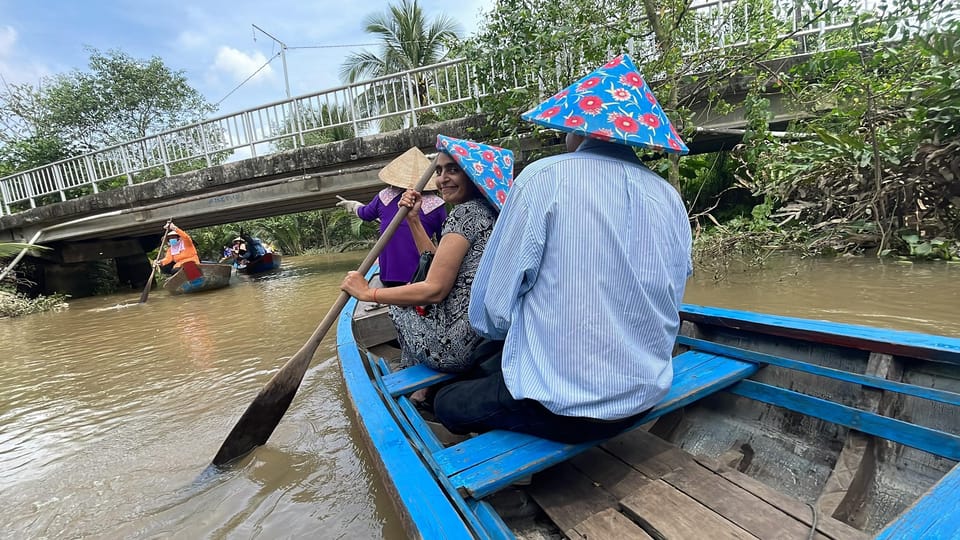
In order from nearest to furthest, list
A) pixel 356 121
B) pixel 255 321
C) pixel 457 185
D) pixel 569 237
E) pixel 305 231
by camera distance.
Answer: pixel 569 237 → pixel 457 185 → pixel 255 321 → pixel 356 121 → pixel 305 231

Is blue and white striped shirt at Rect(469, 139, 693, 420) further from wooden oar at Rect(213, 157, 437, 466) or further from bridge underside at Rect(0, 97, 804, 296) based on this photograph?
bridge underside at Rect(0, 97, 804, 296)

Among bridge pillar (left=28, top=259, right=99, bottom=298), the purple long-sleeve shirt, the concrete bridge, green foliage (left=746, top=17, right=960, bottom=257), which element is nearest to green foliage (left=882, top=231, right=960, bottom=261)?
green foliage (left=746, top=17, right=960, bottom=257)

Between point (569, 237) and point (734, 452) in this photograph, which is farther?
point (734, 452)

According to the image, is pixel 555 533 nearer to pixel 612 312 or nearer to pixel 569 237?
pixel 612 312

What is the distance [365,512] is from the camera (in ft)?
7.07

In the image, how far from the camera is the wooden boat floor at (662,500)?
1.25 meters

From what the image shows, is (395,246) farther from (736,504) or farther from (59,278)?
(59,278)

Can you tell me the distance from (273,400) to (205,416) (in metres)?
1.12

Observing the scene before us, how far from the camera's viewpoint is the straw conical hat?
3.20 metres

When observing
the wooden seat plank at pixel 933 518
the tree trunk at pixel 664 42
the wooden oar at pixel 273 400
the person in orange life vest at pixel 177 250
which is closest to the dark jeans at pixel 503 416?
the wooden seat plank at pixel 933 518

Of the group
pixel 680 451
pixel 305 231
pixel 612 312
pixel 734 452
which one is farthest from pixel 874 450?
pixel 305 231

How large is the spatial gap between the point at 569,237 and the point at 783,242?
6.32 meters

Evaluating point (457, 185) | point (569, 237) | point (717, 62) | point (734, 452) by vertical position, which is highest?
point (717, 62)

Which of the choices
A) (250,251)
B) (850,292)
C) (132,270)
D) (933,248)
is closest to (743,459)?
(850,292)
